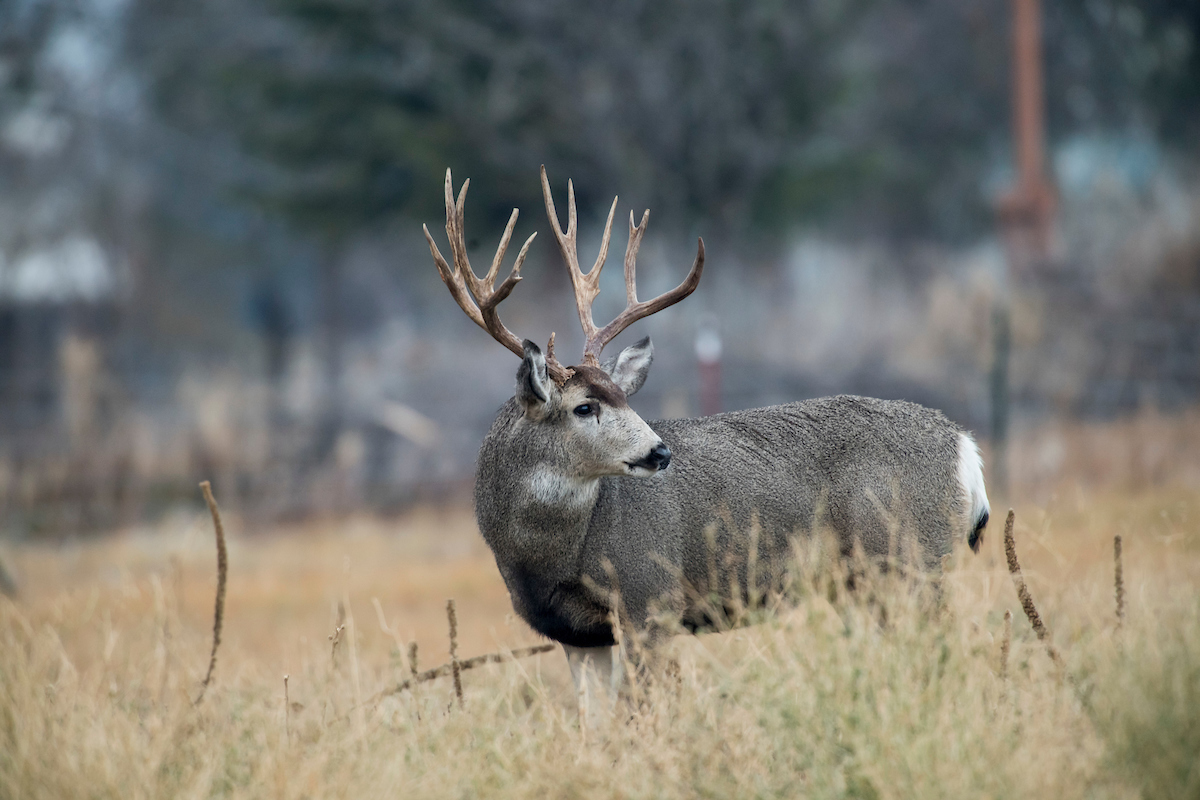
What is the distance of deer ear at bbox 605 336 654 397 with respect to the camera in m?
5.56

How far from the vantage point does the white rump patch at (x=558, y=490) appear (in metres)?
4.88

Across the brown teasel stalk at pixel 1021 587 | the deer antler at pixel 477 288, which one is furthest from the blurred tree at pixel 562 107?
the brown teasel stalk at pixel 1021 587

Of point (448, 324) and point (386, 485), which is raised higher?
point (448, 324)

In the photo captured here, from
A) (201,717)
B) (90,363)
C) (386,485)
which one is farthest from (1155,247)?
(201,717)

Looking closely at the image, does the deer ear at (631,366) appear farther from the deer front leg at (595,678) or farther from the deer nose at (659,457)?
the deer front leg at (595,678)

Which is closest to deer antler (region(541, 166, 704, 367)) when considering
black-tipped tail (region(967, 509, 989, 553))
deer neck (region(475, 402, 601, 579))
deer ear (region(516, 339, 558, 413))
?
deer ear (region(516, 339, 558, 413))

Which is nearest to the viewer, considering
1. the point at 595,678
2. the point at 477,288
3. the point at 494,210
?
the point at 595,678

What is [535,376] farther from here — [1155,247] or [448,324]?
[448,324]

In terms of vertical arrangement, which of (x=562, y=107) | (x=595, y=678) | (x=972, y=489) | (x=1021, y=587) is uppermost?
(x=562, y=107)

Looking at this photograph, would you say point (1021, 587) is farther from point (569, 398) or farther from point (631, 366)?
point (631, 366)

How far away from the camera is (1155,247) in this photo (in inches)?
673

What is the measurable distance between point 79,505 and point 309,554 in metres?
3.49

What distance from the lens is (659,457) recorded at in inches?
189

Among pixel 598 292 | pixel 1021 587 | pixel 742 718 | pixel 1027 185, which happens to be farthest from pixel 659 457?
pixel 1027 185
